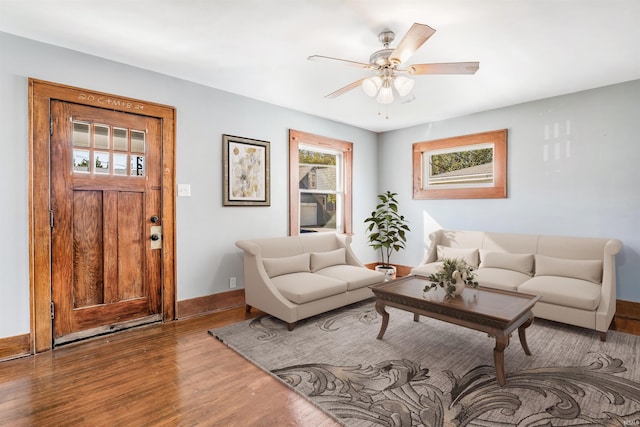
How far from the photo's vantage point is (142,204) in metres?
3.31

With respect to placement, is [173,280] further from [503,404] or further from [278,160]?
[503,404]

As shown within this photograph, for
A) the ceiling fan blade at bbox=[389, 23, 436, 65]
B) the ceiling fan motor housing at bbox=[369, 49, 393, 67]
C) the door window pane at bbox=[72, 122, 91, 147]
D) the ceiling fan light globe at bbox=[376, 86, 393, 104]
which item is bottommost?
the door window pane at bbox=[72, 122, 91, 147]

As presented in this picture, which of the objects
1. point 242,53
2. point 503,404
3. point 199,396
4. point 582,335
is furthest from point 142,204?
point 582,335

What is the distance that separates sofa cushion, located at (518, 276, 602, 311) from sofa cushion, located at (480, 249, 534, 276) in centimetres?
32

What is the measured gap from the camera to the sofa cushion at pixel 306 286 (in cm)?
322

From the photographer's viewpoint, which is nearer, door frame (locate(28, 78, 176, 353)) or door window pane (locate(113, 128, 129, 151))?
door frame (locate(28, 78, 176, 353))

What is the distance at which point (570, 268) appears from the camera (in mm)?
3457

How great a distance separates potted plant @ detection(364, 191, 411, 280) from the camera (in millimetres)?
5139

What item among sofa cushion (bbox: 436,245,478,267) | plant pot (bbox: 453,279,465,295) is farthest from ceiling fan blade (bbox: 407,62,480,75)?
sofa cushion (bbox: 436,245,478,267)

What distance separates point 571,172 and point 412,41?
317cm

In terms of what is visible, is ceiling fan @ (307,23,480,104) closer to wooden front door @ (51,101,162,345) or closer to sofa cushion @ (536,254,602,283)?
wooden front door @ (51,101,162,345)

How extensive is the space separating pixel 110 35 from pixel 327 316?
3314mm

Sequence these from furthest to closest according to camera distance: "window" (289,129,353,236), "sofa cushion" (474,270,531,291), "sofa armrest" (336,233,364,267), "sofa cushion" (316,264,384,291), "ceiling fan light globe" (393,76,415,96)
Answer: "window" (289,129,353,236), "sofa armrest" (336,233,364,267), "sofa cushion" (316,264,384,291), "sofa cushion" (474,270,531,291), "ceiling fan light globe" (393,76,415,96)

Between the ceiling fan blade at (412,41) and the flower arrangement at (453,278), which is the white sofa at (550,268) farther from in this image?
the ceiling fan blade at (412,41)
